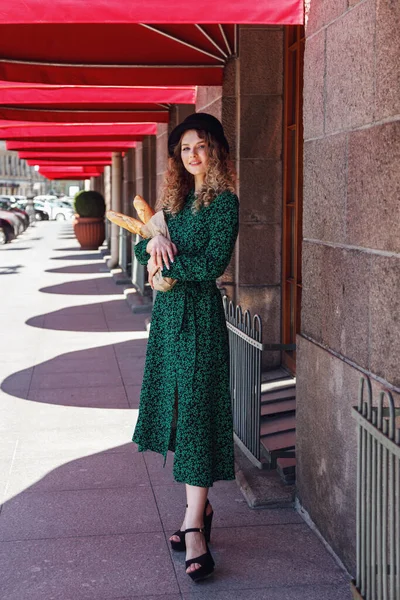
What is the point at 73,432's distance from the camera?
622cm

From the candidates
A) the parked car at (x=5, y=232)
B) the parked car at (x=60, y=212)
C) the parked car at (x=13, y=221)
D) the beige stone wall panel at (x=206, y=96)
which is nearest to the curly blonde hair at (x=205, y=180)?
the beige stone wall panel at (x=206, y=96)

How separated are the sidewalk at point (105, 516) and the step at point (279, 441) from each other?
421mm

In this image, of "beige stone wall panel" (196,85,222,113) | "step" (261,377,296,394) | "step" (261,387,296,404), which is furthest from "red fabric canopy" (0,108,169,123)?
"step" (261,387,296,404)

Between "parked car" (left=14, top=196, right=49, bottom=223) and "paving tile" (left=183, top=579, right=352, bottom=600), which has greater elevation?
"parked car" (left=14, top=196, right=49, bottom=223)

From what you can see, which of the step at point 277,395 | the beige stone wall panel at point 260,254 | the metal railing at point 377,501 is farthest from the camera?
the beige stone wall panel at point 260,254

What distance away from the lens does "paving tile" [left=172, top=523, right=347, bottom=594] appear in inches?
151

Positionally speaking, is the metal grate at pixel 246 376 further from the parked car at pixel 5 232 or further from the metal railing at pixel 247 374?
the parked car at pixel 5 232

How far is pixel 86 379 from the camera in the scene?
8000 mm

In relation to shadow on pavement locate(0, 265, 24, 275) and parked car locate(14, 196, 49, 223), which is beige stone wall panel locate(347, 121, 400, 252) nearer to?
shadow on pavement locate(0, 265, 24, 275)

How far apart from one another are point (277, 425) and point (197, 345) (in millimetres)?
2070

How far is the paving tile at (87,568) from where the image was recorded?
374 centimetres

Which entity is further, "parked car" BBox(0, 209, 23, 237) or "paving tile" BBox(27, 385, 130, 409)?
"parked car" BBox(0, 209, 23, 237)

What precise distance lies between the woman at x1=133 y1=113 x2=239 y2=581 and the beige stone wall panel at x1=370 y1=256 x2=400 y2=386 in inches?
26.1

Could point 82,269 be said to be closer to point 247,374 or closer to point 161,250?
point 247,374
